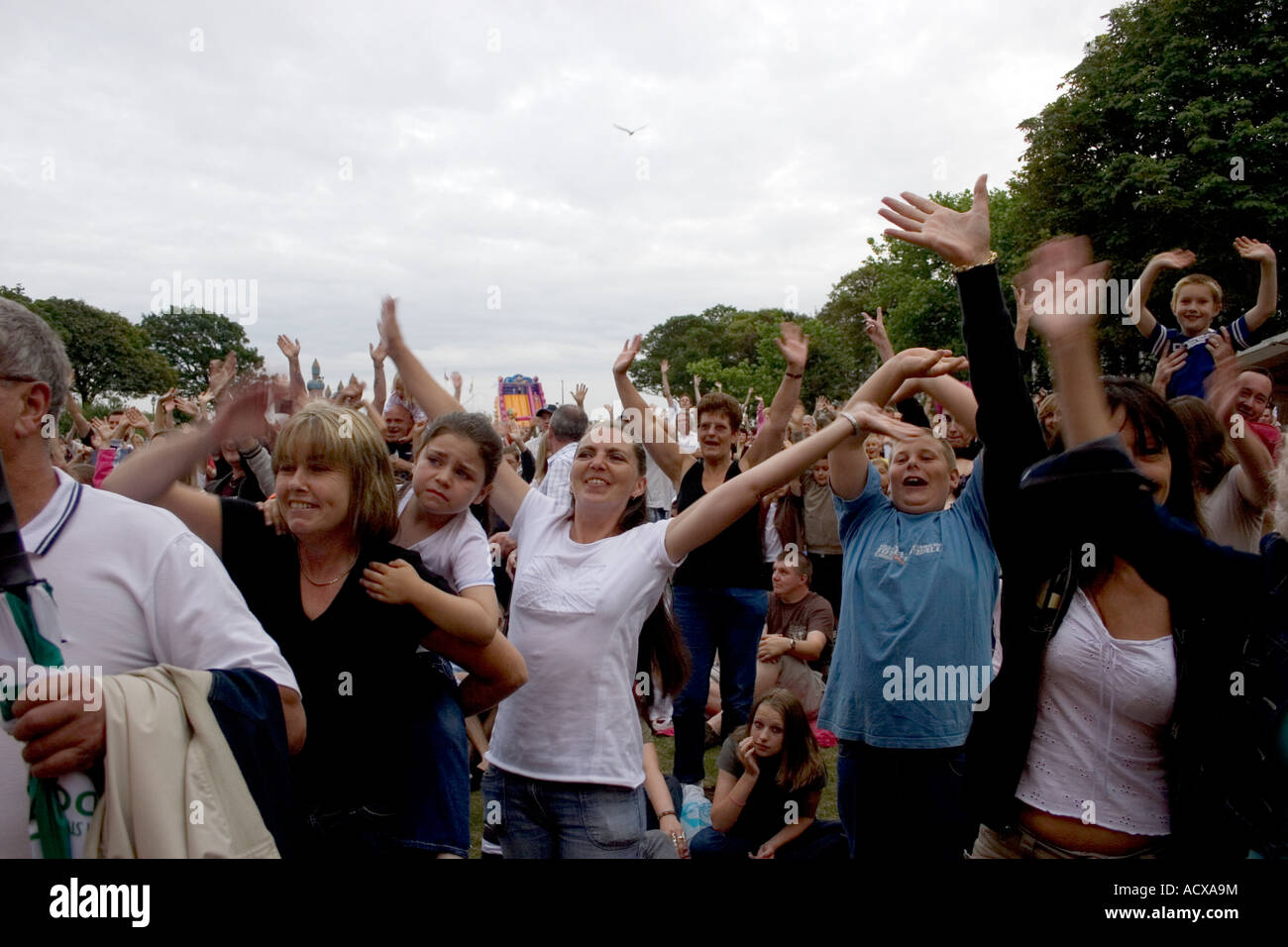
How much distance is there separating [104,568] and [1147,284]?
17.2 feet

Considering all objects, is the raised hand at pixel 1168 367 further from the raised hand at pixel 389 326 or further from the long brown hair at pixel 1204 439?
the raised hand at pixel 389 326

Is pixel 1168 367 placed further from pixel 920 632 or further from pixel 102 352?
pixel 102 352

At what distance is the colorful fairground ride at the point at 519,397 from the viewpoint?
20811 mm

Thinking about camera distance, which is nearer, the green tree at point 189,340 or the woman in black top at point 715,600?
the woman in black top at point 715,600

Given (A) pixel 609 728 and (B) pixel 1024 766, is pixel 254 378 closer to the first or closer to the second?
(A) pixel 609 728

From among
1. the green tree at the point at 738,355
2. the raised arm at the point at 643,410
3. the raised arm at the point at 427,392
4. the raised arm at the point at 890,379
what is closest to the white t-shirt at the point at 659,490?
the raised arm at the point at 643,410

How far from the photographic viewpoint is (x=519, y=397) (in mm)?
23000

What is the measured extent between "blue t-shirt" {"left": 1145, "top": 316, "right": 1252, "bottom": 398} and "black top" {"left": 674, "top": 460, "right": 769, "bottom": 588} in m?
2.73

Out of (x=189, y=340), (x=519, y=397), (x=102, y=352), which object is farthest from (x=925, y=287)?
(x=189, y=340)

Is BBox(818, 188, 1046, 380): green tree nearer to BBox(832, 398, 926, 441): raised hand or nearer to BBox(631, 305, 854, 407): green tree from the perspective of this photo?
BBox(631, 305, 854, 407): green tree

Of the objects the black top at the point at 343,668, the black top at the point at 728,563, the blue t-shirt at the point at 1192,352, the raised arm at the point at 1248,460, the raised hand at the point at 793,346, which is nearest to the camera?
the black top at the point at 343,668

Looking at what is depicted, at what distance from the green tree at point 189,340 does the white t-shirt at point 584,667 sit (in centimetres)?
6991

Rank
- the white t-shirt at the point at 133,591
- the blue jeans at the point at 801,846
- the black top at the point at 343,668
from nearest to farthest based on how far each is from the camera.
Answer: the white t-shirt at the point at 133,591 < the black top at the point at 343,668 < the blue jeans at the point at 801,846
